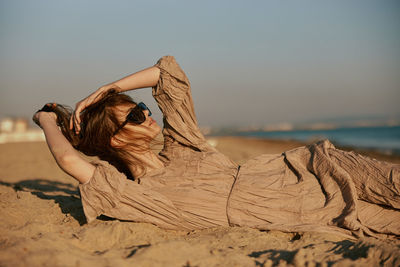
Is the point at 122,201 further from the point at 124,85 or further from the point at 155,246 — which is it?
the point at 124,85

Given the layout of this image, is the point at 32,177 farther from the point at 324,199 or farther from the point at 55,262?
the point at 324,199

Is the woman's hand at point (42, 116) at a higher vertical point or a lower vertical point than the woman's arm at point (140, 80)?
lower

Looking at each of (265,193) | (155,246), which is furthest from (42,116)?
(265,193)

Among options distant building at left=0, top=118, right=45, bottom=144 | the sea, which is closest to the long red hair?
the sea

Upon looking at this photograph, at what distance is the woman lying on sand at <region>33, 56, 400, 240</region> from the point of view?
241cm

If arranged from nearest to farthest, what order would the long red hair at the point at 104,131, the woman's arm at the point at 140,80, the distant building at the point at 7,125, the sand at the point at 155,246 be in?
the sand at the point at 155,246 < the long red hair at the point at 104,131 < the woman's arm at the point at 140,80 < the distant building at the point at 7,125

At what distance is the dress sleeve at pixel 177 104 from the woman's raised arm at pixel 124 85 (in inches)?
2.7

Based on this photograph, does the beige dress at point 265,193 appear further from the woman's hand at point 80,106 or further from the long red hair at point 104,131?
the woman's hand at point 80,106

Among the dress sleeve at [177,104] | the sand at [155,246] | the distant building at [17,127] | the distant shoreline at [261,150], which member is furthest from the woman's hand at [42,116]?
the distant building at [17,127]

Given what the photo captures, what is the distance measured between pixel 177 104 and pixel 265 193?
1.09m

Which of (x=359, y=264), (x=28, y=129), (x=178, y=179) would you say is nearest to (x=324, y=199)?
(x=359, y=264)

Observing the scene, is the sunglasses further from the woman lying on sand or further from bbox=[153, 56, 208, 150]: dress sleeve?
bbox=[153, 56, 208, 150]: dress sleeve

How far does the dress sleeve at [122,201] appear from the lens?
243cm

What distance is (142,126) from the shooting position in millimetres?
2779
